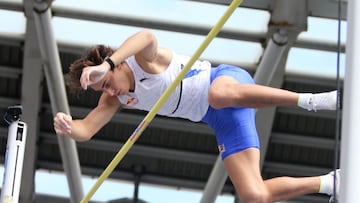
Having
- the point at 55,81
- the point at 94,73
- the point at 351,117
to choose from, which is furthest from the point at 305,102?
the point at 55,81

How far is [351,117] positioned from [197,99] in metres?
1.85

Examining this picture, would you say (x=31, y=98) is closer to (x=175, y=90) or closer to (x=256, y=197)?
(x=175, y=90)

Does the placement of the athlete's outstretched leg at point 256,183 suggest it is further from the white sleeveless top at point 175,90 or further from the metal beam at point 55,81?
the metal beam at point 55,81

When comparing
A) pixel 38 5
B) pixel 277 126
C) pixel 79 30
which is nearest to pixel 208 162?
pixel 277 126

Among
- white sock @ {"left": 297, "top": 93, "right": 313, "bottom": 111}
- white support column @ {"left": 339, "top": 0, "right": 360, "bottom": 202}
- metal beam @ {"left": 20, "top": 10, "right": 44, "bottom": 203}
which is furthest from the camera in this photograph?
metal beam @ {"left": 20, "top": 10, "right": 44, "bottom": 203}

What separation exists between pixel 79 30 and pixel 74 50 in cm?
26

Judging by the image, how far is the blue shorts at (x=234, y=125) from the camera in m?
5.14

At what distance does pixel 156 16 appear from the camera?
1008 cm

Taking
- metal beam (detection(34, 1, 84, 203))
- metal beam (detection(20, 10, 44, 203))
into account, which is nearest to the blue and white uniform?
metal beam (detection(34, 1, 84, 203))

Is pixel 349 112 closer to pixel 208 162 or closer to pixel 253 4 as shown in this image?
pixel 253 4

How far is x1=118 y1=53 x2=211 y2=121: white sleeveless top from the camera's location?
5262mm

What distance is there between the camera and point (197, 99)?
5312mm

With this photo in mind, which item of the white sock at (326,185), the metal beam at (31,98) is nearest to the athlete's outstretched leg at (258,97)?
the white sock at (326,185)

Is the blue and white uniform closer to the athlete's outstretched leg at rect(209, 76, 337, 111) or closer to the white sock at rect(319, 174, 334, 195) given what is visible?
the athlete's outstretched leg at rect(209, 76, 337, 111)
